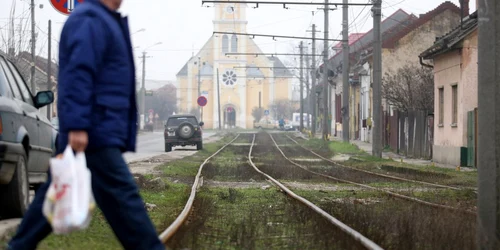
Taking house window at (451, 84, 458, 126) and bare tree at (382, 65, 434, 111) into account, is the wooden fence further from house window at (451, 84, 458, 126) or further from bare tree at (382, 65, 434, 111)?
house window at (451, 84, 458, 126)

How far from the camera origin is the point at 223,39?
121 m

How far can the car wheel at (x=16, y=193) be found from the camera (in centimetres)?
897

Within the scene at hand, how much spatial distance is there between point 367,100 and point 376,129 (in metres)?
23.0

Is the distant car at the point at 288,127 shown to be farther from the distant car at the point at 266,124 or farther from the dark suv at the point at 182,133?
the dark suv at the point at 182,133

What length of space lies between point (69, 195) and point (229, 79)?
118 meters

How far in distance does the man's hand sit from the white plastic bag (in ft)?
0.21

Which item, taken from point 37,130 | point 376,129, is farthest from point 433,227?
point 376,129

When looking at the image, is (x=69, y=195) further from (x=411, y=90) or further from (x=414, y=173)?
(x=411, y=90)

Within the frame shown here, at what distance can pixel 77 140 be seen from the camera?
15.1 ft

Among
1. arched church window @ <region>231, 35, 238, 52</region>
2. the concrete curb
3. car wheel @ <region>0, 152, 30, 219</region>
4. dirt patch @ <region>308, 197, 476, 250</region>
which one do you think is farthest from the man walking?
arched church window @ <region>231, 35, 238, 52</region>

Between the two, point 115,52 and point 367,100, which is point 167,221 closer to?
point 115,52

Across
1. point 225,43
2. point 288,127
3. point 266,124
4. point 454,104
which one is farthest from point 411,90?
point 266,124

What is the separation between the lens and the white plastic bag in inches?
175

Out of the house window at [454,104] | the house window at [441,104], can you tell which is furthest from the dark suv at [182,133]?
the house window at [454,104]
